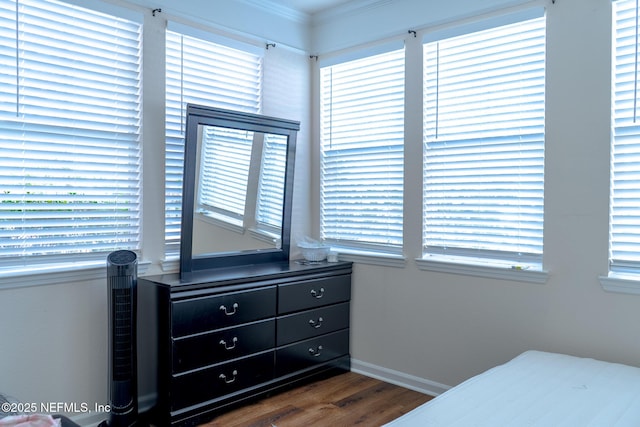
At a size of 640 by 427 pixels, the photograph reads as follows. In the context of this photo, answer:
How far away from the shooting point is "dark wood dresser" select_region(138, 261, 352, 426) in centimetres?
280

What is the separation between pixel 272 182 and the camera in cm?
372

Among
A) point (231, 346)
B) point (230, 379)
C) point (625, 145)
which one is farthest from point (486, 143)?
point (230, 379)

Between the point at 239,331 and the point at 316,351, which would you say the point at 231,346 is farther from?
the point at 316,351

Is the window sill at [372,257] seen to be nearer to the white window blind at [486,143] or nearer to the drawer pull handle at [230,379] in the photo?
the white window blind at [486,143]

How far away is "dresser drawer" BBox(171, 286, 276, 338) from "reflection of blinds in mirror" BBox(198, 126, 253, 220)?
0.62 metres

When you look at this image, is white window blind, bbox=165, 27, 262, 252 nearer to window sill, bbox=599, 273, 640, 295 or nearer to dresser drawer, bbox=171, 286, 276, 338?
dresser drawer, bbox=171, 286, 276, 338

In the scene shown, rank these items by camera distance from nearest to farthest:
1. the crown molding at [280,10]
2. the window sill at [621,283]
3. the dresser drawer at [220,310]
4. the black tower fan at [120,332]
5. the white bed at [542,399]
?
the white bed at [542,399] < the window sill at [621,283] < the black tower fan at [120,332] < the dresser drawer at [220,310] < the crown molding at [280,10]

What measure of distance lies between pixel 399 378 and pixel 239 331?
129 cm

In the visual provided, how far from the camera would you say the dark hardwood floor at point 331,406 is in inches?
117

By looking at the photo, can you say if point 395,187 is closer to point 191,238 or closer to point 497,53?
point 497,53

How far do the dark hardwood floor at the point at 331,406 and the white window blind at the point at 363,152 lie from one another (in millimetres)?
1034

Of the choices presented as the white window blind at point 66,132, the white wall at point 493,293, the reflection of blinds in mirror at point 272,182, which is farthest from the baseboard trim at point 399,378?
the white window blind at point 66,132

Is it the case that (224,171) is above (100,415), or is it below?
above

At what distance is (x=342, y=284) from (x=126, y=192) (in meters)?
1.73
